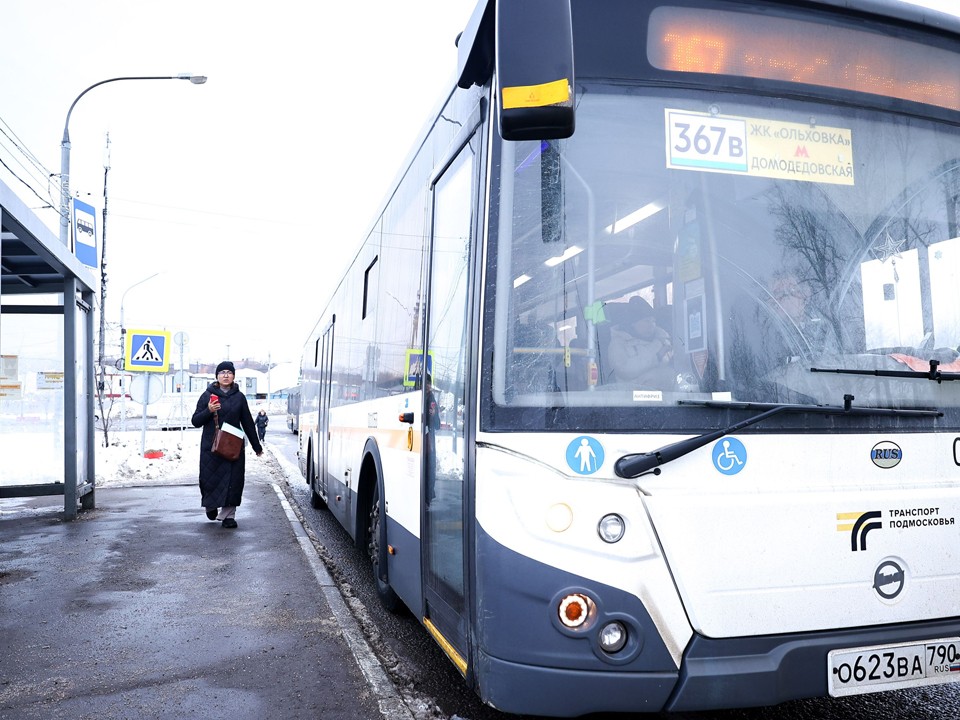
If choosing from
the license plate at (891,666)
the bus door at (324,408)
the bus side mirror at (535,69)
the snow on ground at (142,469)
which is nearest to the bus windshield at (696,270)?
the bus side mirror at (535,69)

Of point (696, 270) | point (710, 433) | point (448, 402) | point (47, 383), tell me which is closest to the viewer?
point (710, 433)

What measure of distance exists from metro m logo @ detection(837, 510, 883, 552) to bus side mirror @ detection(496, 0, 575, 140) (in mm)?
1769

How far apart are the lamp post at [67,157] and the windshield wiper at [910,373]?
15.1 metres

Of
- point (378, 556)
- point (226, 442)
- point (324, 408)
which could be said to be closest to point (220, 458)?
point (226, 442)

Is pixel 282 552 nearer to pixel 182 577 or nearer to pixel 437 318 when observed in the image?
pixel 182 577

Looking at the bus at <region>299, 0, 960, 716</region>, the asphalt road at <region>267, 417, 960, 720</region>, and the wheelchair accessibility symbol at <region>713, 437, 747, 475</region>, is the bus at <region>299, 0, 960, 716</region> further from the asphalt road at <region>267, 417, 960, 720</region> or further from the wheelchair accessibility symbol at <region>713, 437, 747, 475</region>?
the asphalt road at <region>267, 417, 960, 720</region>

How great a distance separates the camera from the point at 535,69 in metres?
2.94

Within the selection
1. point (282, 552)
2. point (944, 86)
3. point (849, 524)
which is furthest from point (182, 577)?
point (944, 86)

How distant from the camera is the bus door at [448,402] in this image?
3.64m

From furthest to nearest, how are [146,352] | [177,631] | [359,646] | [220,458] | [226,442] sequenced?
[146,352] < [220,458] < [226,442] < [177,631] < [359,646]

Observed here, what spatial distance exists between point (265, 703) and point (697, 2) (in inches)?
149

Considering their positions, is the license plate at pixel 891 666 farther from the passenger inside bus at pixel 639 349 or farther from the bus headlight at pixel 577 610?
the passenger inside bus at pixel 639 349

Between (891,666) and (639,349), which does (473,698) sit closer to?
(891,666)

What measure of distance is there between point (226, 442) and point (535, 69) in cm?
843
